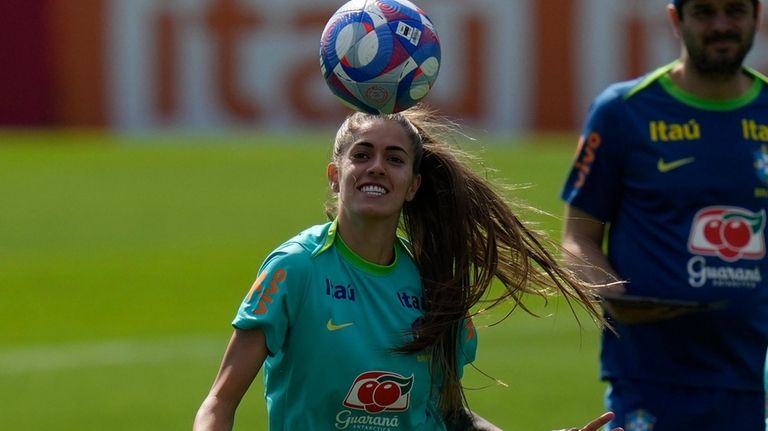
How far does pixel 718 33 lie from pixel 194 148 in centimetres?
2383

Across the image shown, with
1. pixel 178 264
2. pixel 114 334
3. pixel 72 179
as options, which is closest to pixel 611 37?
pixel 72 179

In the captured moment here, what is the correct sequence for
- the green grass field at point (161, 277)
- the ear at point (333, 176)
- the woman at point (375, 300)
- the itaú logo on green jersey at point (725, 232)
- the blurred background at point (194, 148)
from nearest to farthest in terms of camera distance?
1. the woman at point (375, 300)
2. the ear at point (333, 176)
3. the itaú logo on green jersey at point (725, 232)
4. the green grass field at point (161, 277)
5. the blurred background at point (194, 148)

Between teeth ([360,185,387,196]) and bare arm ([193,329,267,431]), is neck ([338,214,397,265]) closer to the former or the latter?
teeth ([360,185,387,196])

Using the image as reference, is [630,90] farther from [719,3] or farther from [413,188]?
[413,188]

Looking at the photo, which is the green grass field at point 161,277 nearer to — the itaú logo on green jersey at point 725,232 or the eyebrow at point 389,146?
the itaú logo on green jersey at point 725,232

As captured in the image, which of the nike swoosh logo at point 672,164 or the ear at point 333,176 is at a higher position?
the ear at point 333,176

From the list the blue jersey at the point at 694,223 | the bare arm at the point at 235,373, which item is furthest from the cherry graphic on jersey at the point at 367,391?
the blue jersey at the point at 694,223

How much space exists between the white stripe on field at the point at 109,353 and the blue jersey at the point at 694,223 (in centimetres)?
714

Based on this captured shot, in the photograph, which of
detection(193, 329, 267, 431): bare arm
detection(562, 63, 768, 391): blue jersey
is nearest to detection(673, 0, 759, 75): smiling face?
detection(562, 63, 768, 391): blue jersey

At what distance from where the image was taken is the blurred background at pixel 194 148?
46.7 feet

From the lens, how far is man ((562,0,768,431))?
6656 millimetres

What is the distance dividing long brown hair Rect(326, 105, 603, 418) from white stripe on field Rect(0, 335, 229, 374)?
7735mm

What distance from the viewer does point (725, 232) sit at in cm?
665

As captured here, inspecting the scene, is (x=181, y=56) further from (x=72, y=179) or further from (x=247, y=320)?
(x=247, y=320)
